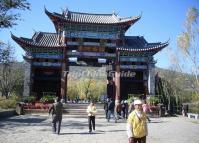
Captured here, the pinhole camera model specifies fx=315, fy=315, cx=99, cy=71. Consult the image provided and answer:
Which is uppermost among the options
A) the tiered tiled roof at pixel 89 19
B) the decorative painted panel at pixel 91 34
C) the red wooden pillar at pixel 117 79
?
the tiered tiled roof at pixel 89 19

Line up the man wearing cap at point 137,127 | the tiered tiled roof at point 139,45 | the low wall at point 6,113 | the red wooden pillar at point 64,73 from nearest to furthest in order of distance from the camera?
the man wearing cap at point 137,127 → the low wall at point 6,113 → the red wooden pillar at point 64,73 → the tiered tiled roof at point 139,45

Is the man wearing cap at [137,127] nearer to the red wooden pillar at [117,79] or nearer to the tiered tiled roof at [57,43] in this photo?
the red wooden pillar at [117,79]

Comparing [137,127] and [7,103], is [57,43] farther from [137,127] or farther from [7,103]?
[137,127]

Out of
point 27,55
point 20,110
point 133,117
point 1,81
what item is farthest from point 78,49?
point 133,117

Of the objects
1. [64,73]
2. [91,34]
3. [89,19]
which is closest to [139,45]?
[91,34]

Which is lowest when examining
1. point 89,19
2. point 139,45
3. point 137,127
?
point 137,127

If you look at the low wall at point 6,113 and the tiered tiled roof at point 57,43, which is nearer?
the low wall at point 6,113

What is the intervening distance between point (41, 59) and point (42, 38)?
2.94 meters

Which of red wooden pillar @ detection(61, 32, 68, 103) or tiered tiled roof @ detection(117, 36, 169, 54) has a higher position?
tiered tiled roof @ detection(117, 36, 169, 54)

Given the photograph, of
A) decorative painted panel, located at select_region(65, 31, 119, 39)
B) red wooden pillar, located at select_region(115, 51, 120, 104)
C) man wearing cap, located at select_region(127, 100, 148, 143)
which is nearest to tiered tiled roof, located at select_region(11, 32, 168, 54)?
red wooden pillar, located at select_region(115, 51, 120, 104)

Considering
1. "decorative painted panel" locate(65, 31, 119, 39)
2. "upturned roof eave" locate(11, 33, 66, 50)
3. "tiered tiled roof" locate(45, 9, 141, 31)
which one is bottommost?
"upturned roof eave" locate(11, 33, 66, 50)

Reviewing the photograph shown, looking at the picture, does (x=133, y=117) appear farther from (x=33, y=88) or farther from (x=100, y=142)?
(x=33, y=88)

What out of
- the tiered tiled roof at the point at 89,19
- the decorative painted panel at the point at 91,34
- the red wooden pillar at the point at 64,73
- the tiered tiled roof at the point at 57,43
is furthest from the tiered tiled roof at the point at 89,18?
the tiered tiled roof at the point at 57,43

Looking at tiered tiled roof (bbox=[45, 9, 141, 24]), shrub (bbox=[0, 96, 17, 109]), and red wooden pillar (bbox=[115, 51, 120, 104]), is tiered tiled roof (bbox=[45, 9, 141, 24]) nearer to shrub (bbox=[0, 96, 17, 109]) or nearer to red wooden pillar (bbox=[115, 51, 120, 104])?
red wooden pillar (bbox=[115, 51, 120, 104])
